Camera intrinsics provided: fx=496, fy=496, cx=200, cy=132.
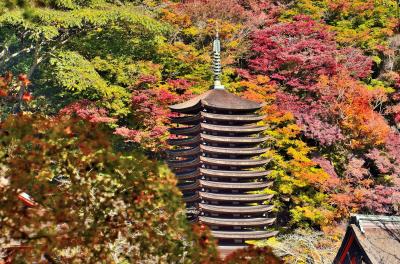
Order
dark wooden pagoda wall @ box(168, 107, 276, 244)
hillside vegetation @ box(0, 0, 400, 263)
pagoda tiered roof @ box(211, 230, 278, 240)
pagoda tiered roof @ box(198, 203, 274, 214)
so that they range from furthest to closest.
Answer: hillside vegetation @ box(0, 0, 400, 263)
dark wooden pagoda wall @ box(168, 107, 276, 244)
pagoda tiered roof @ box(198, 203, 274, 214)
pagoda tiered roof @ box(211, 230, 278, 240)

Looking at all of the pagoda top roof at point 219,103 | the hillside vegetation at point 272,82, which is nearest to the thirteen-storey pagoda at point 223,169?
the pagoda top roof at point 219,103

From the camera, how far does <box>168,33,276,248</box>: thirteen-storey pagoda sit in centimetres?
1348

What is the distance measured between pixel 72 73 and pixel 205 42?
8415 millimetres

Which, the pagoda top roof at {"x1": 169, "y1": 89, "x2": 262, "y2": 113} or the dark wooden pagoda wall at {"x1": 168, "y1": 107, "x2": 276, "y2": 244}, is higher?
the pagoda top roof at {"x1": 169, "y1": 89, "x2": 262, "y2": 113}

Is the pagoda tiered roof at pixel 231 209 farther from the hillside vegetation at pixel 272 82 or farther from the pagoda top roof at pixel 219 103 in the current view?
the pagoda top roof at pixel 219 103

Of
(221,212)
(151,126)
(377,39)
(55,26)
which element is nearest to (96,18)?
(55,26)

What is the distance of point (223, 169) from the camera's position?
14023 mm

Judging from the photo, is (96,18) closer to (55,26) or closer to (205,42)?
(55,26)

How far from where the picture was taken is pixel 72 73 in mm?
19047

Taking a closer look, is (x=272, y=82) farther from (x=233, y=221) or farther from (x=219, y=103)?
(x=233, y=221)

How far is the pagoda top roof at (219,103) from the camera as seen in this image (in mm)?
13867

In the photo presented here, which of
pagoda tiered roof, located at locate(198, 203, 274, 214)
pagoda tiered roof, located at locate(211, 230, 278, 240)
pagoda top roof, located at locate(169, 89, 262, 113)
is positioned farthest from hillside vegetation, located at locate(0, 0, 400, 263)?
pagoda top roof, located at locate(169, 89, 262, 113)

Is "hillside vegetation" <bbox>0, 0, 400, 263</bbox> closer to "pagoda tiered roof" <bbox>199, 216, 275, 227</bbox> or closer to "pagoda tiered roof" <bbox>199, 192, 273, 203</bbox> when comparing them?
"pagoda tiered roof" <bbox>199, 216, 275, 227</bbox>

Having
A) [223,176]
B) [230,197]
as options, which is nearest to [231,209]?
[230,197]
